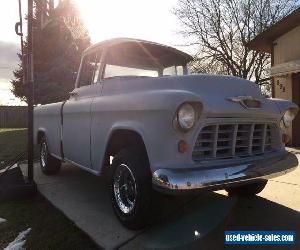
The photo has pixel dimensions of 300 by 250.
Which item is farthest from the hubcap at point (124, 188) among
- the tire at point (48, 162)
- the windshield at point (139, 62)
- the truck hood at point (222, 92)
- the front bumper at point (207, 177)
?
the tire at point (48, 162)

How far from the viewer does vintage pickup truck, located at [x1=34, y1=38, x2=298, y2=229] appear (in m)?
3.41

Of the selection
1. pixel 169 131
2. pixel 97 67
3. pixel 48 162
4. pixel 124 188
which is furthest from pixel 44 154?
pixel 169 131

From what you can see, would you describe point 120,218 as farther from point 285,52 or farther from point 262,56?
point 262,56

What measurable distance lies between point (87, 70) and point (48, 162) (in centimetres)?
216

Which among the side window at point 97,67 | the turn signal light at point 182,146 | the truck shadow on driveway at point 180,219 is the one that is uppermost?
the side window at point 97,67

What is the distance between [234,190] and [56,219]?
90.1 inches

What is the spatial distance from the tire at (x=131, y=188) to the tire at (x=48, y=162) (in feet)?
10.0

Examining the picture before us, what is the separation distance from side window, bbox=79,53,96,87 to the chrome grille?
2275 millimetres

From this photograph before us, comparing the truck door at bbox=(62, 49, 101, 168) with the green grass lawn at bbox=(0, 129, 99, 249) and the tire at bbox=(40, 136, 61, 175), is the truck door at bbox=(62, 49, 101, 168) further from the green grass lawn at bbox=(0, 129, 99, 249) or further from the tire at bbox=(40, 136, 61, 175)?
the tire at bbox=(40, 136, 61, 175)

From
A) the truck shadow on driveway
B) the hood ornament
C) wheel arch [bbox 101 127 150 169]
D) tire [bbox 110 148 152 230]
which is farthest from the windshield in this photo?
the truck shadow on driveway

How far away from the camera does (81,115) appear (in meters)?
5.15

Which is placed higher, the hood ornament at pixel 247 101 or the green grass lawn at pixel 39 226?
the hood ornament at pixel 247 101

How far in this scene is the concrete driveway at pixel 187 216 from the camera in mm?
3701

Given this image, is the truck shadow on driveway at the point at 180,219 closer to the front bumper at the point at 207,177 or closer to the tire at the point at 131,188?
the tire at the point at 131,188
